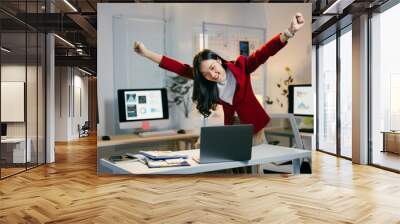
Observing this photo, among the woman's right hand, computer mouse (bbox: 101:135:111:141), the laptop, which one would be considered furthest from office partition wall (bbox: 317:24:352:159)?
computer mouse (bbox: 101:135:111:141)

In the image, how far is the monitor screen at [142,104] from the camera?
5422mm

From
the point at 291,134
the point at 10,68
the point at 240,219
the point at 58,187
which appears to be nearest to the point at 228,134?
the point at 291,134

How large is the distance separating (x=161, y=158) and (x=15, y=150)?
251cm

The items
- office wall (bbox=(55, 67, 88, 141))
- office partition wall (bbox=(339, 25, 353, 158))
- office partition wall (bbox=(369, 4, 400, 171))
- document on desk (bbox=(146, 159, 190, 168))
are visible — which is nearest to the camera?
document on desk (bbox=(146, 159, 190, 168))

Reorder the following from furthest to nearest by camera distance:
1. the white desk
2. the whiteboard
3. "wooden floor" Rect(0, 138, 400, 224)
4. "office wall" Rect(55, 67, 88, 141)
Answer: "office wall" Rect(55, 67, 88, 141) → the whiteboard → the white desk → "wooden floor" Rect(0, 138, 400, 224)

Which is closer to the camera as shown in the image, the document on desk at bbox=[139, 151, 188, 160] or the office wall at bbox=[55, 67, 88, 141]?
the document on desk at bbox=[139, 151, 188, 160]

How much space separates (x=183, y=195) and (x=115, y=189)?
0.96 m

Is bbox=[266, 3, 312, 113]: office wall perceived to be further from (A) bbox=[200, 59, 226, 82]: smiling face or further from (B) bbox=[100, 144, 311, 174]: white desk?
(A) bbox=[200, 59, 226, 82]: smiling face

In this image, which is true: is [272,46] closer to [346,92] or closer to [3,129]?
[346,92]

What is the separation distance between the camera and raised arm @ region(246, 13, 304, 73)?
568 cm

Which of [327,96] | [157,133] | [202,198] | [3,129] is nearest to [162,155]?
[157,133]

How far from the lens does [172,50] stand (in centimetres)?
567

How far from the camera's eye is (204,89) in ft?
18.6

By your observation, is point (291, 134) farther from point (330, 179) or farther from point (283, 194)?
point (283, 194)
